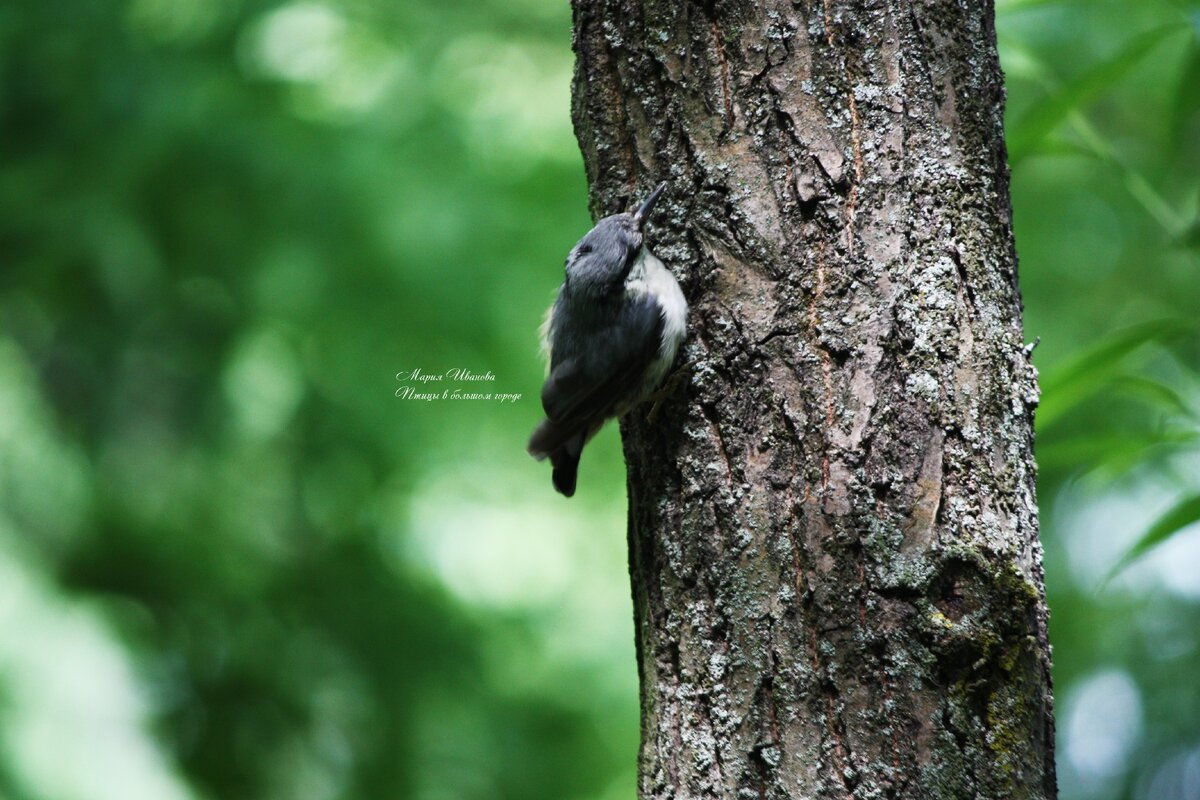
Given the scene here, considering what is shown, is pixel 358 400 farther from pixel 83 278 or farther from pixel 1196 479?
pixel 1196 479

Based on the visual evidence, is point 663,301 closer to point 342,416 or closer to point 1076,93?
point 1076,93

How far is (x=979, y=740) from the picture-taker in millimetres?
1333

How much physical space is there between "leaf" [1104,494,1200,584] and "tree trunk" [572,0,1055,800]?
21.0 inches

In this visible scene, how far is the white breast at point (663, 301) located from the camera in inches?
69.3

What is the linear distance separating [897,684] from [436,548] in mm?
2853

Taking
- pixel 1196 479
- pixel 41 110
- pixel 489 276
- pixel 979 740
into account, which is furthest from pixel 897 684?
pixel 41 110

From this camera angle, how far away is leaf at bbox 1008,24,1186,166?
6.03ft

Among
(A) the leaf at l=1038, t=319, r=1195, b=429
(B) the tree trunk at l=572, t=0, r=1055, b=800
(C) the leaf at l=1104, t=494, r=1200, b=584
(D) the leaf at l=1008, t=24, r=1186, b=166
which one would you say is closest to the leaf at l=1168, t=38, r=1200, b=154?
(D) the leaf at l=1008, t=24, r=1186, b=166

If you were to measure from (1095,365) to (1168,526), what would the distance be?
33 centimetres

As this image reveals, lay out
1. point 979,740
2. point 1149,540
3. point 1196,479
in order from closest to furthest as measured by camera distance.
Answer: point 979,740
point 1149,540
point 1196,479

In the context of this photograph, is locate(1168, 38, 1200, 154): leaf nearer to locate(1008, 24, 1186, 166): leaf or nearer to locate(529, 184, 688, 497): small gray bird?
locate(1008, 24, 1186, 166): leaf

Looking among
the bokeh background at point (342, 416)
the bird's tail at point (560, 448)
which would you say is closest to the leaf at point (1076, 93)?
the bird's tail at point (560, 448)

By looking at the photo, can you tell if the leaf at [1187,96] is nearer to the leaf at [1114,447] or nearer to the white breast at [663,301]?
the leaf at [1114,447]

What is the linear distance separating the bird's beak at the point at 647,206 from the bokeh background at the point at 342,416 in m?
1.78
